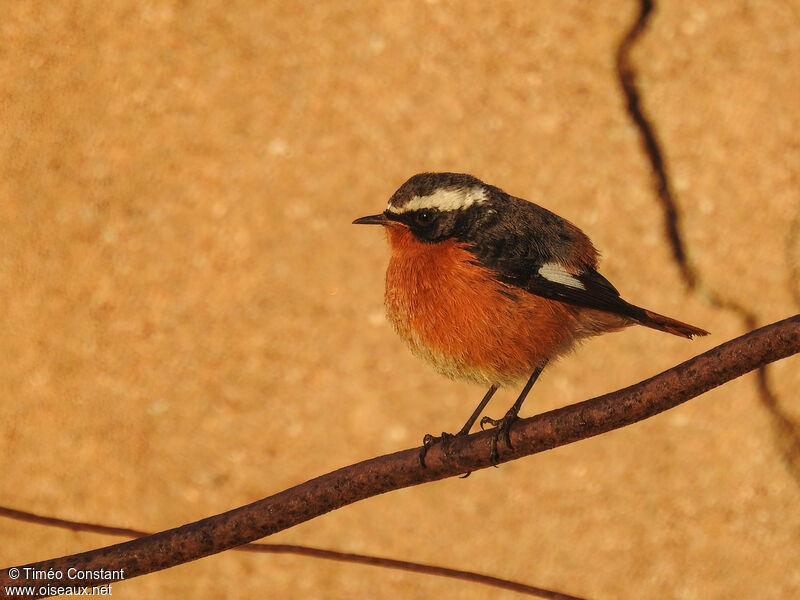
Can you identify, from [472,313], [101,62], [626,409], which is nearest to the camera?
[626,409]

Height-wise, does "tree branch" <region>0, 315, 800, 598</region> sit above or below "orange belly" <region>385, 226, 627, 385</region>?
below

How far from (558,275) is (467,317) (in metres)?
0.27

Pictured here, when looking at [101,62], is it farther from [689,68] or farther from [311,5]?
[689,68]

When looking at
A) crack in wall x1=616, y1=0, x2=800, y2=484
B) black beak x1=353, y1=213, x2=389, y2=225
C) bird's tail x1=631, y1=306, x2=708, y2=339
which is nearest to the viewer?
bird's tail x1=631, y1=306, x2=708, y2=339

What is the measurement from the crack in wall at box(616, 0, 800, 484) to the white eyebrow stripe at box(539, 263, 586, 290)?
1.25 meters

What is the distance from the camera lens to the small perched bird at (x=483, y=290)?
2131 millimetres

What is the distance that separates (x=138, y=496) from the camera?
333cm

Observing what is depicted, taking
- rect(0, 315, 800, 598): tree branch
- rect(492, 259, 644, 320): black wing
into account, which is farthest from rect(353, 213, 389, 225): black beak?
rect(0, 315, 800, 598): tree branch

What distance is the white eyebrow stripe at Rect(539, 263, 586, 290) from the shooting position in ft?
7.21

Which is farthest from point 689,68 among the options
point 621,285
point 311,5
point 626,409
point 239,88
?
point 626,409

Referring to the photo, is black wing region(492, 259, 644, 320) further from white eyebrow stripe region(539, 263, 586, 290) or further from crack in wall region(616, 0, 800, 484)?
crack in wall region(616, 0, 800, 484)

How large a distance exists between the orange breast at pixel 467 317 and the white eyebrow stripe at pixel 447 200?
0.33 feet

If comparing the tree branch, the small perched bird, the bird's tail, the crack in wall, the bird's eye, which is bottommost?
the tree branch

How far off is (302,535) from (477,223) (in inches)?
66.9
